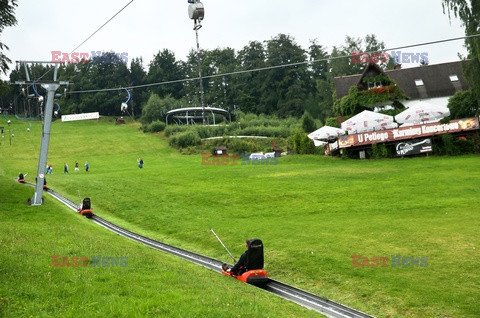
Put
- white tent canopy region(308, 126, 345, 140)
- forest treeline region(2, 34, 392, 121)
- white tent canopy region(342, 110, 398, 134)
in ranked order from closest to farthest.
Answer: white tent canopy region(342, 110, 398, 134) → white tent canopy region(308, 126, 345, 140) → forest treeline region(2, 34, 392, 121)

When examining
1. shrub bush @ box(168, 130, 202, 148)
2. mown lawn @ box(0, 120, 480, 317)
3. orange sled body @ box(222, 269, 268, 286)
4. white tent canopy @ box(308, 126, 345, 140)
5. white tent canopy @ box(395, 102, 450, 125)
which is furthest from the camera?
shrub bush @ box(168, 130, 202, 148)

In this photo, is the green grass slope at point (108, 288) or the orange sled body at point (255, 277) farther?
the orange sled body at point (255, 277)

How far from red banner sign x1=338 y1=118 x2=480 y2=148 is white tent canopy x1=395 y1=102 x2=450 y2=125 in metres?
1.92

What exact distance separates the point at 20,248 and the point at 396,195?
2184 centimetres

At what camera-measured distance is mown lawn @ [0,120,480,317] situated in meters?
16.3

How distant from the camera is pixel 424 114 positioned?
49.5 m

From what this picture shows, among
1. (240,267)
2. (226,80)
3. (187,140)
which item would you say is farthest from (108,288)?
(226,80)

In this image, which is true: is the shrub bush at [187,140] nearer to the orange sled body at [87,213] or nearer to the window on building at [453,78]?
the window on building at [453,78]

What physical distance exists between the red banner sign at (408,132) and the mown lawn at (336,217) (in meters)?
2.44

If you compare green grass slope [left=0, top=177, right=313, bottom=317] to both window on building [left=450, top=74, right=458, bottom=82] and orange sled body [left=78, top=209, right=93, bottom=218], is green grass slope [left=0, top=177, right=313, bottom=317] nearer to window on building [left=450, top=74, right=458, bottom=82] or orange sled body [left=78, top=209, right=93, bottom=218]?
orange sled body [left=78, top=209, right=93, bottom=218]

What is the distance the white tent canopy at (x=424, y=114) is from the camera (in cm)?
4916

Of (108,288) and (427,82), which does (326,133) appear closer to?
(427,82)

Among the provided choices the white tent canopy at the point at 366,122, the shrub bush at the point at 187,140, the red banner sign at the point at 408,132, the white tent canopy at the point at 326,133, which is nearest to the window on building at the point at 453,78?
the white tent canopy at the point at 366,122

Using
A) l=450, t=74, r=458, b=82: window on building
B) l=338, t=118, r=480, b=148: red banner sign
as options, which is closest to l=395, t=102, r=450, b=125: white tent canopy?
l=338, t=118, r=480, b=148: red banner sign
